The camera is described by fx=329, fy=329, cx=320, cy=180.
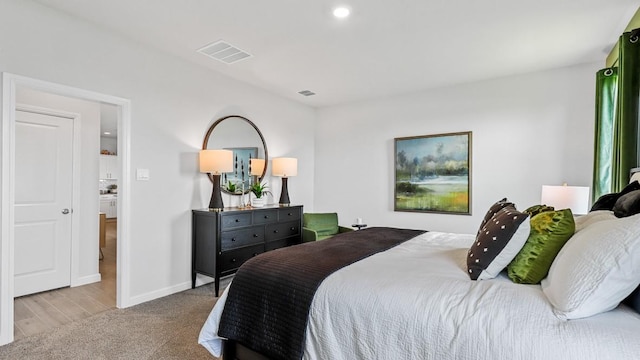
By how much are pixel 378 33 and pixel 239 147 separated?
2270mm

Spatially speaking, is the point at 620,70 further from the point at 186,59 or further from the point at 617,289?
the point at 186,59

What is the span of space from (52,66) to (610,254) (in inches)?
146

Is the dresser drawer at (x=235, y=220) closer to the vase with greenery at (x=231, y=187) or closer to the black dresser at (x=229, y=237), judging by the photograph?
the black dresser at (x=229, y=237)

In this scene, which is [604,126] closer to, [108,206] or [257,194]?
[257,194]

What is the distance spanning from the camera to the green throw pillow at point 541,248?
146cm

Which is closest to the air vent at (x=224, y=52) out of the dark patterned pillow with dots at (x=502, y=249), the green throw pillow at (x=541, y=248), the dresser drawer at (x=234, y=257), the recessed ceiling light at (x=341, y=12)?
the recessed ceiling light at (x=341, y=12)

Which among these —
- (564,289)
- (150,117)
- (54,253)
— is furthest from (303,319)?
(54,253)

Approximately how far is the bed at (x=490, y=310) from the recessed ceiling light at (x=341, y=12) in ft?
6.47

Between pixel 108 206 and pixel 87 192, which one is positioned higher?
pixel 87 192

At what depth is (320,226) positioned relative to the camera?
15.1 feet

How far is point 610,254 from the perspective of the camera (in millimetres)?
1137

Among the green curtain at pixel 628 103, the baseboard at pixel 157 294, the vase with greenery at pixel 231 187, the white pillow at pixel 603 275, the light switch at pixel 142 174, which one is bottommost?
the baseboard at pixel 157 294

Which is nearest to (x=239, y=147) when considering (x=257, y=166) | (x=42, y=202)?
(x=257, y=166)

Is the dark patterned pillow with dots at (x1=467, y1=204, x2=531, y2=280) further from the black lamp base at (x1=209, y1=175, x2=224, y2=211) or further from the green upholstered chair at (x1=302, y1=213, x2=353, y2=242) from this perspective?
the green upholstered chair at (x1=302, y1=213, x2=353, y2=242)
